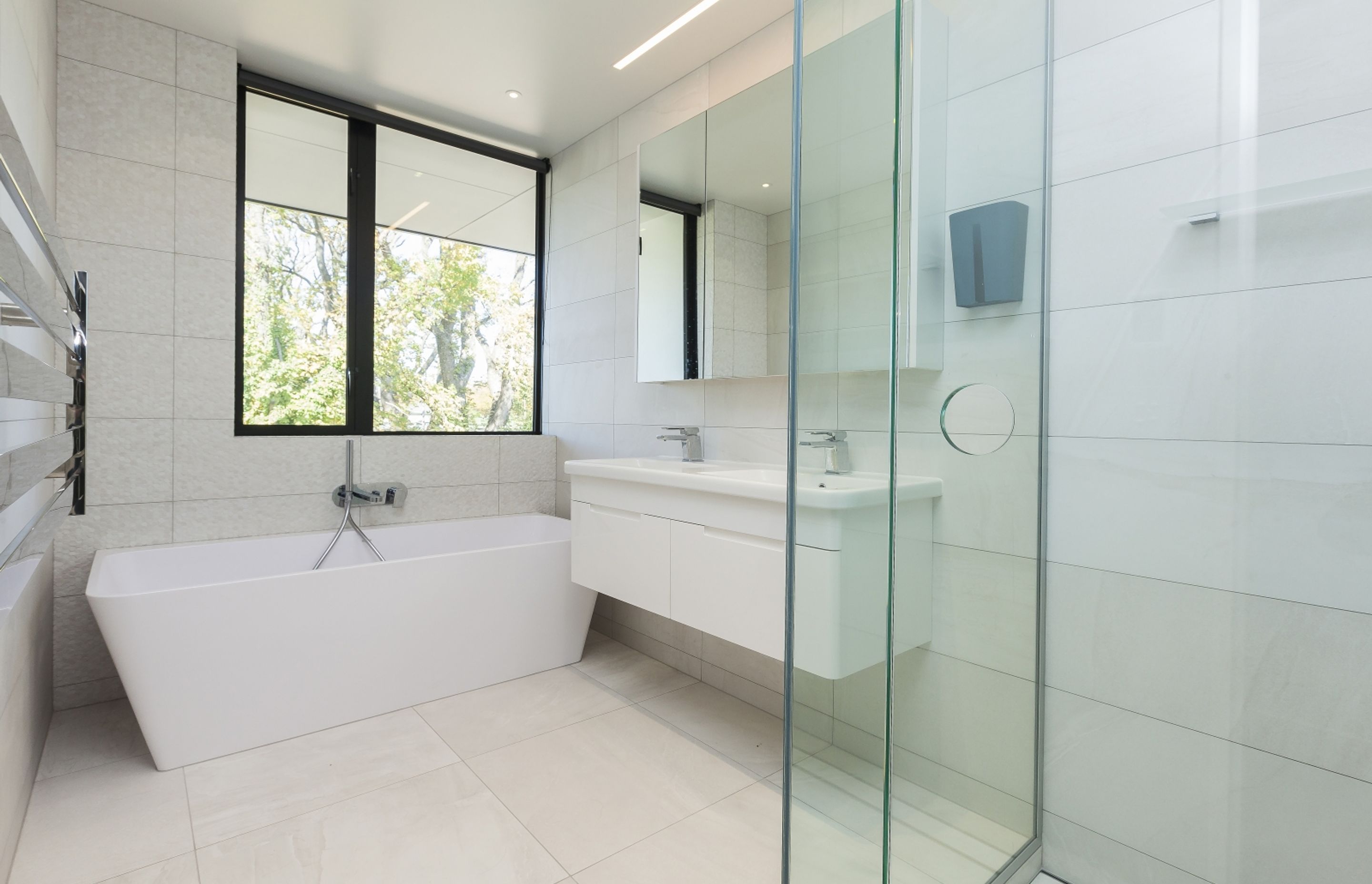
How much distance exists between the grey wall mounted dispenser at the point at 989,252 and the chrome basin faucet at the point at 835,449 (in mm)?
321

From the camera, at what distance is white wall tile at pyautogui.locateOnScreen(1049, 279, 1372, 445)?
84 cm

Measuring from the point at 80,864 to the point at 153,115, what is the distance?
7.98 feet

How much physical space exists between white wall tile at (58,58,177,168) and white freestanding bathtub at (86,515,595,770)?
1.45 m

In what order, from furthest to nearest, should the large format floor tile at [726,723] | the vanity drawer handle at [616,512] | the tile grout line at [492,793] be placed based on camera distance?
the vanity drawer handle at [616,512] → the large format floor tile at [726,723] → the tile grout line at [492,793]

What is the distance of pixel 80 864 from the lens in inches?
58.9

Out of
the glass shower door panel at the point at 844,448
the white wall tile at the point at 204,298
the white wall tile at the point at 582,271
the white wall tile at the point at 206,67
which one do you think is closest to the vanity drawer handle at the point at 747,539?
the glass shower door panel at the point at 844,448

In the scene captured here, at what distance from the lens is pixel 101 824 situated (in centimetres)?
165

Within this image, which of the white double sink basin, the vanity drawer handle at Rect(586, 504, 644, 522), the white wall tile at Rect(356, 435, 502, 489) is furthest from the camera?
the white wall tile at Rect(356, 435, 502, 489)

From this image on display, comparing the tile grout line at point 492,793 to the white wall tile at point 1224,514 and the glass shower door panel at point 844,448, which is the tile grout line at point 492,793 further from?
the white wall tile at point 1224,514

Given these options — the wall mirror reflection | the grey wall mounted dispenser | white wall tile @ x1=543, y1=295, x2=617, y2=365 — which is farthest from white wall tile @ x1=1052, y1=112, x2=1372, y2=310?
white wall tile @ x1=543, y1=295, x2=617, y2=365

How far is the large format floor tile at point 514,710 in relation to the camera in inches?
84.2

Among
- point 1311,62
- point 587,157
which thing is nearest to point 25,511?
point 1311,62

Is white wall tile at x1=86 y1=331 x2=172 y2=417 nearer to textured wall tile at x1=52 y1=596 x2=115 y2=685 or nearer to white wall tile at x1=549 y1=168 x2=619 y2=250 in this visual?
textured wall tile at x1=52 y1=596 x2=115 y2=685

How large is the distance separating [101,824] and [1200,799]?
2336mm
